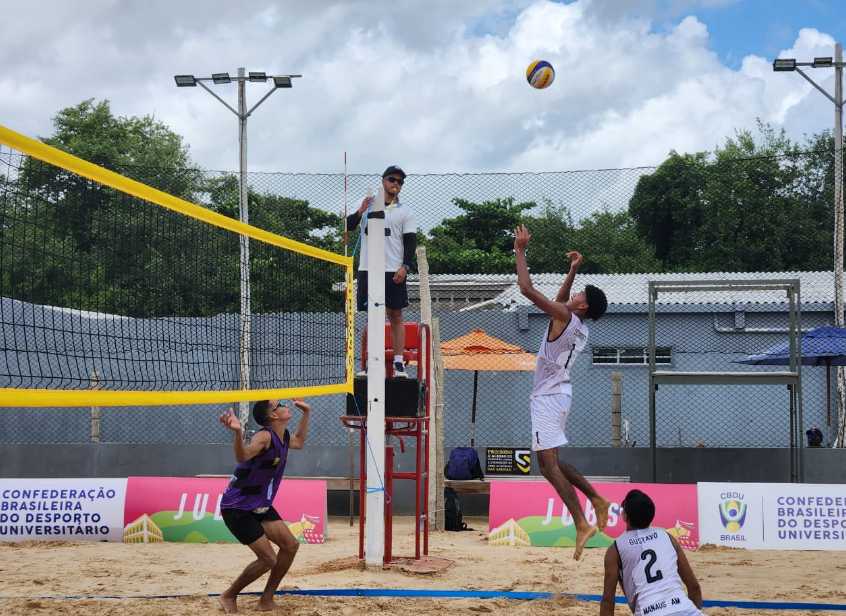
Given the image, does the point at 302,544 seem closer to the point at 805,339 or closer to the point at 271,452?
the point at 271,452

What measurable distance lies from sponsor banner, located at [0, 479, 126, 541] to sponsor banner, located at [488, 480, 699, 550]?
3858 millimetres

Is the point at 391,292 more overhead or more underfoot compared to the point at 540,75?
more underfoot

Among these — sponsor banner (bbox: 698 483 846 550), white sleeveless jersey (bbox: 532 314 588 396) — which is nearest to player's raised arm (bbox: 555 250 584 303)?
white sleeveless jersey (bbox: 532 314 588 396)

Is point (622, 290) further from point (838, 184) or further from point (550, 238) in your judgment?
point (838, 184)

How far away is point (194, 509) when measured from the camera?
35.9 ft

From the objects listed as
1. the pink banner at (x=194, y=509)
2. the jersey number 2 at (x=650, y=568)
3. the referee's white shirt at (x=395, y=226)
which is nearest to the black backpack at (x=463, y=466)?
the pink banner at (x=194, y=509)

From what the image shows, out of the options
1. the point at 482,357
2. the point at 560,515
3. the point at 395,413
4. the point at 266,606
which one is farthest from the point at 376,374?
the point at 482,357

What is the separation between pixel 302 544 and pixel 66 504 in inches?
98.3

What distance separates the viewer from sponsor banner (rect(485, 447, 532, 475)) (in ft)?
43.3

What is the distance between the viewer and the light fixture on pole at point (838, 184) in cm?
1434

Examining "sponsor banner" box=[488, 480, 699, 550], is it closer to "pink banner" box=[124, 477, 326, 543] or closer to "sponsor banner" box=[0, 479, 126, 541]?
"pink banner" box=[124, 477, 326, 543]

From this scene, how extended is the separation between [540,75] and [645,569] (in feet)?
14.9

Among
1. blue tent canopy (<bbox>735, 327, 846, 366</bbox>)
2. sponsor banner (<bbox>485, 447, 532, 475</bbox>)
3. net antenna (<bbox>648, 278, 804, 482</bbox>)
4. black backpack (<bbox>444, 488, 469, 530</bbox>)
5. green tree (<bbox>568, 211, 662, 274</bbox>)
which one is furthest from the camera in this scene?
green tree (<bbox>568, 211, 662, 274</bbox>)

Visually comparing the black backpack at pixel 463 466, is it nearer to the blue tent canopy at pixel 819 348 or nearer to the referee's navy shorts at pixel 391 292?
the blue tent canopy at pixel 819 348
